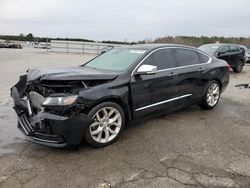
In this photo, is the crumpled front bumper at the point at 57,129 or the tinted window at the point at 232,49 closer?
the crumpled front bumper at the point at 57,129

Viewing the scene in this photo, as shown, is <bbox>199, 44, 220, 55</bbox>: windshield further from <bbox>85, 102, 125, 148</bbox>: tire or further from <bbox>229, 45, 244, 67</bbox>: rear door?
<bbox>85, 102, 125, 148</bbox>: tire

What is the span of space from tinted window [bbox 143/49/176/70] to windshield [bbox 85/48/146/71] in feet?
0.64

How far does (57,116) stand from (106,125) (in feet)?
2.77

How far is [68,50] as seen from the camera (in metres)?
32.5

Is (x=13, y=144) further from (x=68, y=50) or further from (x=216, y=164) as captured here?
(x=68, y=50)

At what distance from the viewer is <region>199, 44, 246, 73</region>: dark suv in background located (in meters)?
14.6

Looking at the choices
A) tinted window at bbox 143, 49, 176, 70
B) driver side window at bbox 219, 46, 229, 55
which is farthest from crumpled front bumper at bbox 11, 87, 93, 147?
driver side window at bbox 219, 46, 229, 55

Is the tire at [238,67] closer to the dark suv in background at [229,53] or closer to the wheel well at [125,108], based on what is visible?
the dark suv in background at [229,53]

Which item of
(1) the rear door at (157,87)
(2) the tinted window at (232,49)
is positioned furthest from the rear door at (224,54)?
(1) the rear door at (157,87)

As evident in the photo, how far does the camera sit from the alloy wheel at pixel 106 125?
4352mm

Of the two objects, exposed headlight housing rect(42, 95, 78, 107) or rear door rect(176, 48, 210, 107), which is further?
rear door rect(176, 48, 210, 107)

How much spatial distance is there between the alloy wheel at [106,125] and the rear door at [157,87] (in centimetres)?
41

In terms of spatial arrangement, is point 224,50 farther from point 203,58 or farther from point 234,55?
point 203,58

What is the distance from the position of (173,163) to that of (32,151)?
2.05 metres
